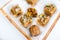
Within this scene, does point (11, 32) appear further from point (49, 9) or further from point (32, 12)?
point (49, 9)

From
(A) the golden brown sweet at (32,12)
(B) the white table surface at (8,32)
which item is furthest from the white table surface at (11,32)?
(A) the golden brown sweet at (32,12)

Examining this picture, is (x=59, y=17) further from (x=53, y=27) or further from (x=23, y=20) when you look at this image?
(x=23, y=20)

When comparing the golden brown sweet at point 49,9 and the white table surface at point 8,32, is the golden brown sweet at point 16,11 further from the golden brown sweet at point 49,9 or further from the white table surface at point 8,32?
the golden brown sweet at point 49,9

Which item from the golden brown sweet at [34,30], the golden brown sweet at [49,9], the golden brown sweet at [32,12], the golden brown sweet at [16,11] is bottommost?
Result: the golden brown sweet at [34,30]

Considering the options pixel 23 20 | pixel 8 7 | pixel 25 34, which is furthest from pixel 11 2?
pixel 25 34

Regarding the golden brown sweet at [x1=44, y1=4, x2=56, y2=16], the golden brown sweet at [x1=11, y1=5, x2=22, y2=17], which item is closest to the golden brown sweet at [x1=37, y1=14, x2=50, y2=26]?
the golden brown sweet at [x1=44, y1=4, x2=56, y2=16]
